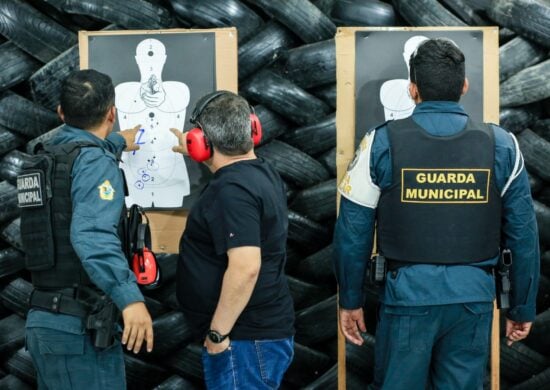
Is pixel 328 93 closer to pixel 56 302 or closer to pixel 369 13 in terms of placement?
pixel 369 13

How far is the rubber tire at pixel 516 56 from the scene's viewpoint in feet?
6.97

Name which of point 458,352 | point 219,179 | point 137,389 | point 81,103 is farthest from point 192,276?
point 137,389

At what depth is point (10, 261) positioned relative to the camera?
222 cm

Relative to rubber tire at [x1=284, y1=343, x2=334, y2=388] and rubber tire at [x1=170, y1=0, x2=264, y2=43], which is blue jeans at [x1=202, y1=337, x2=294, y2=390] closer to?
rubber tire at [x1=284, y1=343, x2=334, y2=388]

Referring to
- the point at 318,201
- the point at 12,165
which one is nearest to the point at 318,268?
the point at 318,201

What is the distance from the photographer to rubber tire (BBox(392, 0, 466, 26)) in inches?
83.0

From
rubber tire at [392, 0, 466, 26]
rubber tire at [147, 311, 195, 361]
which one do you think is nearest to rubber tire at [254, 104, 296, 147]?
rubber tire at [392, 0, 466, 26]

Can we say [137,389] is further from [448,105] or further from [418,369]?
[448,105]

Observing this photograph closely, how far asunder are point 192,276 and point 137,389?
796 millimetres

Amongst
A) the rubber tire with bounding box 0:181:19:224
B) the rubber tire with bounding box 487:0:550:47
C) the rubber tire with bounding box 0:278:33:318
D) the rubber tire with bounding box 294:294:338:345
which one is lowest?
the rubber tire with bounding box 294:294:338:345

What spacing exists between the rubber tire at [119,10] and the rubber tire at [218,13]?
0.26 feet

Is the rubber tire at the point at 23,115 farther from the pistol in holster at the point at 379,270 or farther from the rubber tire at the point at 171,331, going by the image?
the pistol in holster at the point at 379,270

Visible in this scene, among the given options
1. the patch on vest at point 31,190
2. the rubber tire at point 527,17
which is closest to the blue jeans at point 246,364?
the patch on vest at point 31,190

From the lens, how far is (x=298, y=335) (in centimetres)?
221
